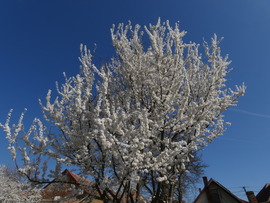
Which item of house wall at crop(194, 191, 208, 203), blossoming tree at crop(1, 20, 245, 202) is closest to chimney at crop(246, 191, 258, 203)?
house wall at crop(194, 191, 208, 203)

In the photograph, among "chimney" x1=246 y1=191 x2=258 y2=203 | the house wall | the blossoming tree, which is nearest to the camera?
the blossoming tree

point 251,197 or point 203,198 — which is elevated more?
point 203,198

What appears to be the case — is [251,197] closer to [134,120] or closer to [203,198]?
[203,198]

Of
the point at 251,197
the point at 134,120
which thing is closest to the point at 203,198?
the point at 251,197

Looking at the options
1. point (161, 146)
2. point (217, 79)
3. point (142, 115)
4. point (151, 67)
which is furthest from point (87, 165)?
point (217, 79)

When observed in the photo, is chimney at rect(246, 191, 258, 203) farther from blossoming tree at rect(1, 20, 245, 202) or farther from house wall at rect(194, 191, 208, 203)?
blossoming tree at rect(1, 20, 245, 202)

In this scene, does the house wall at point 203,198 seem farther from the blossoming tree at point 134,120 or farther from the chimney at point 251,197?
the blossoming tree at point 134,120

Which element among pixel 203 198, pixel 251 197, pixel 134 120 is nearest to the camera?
pixel 134 120

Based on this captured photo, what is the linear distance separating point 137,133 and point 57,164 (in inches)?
108

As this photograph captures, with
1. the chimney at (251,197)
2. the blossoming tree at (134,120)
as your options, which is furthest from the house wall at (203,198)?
the blossoming tree at (134,120)

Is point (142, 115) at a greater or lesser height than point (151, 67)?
lesser

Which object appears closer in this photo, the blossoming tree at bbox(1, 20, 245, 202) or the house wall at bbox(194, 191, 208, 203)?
the blossoming tree at bbox(1, 20, 245, 202)

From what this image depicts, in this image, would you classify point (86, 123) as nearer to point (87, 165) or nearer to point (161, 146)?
point (87, 165)

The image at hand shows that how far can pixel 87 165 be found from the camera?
15.0 ft
